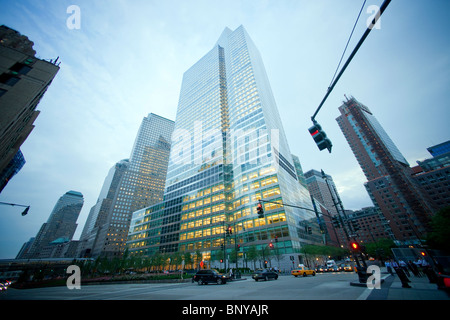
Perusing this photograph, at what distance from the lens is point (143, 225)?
3433 inches

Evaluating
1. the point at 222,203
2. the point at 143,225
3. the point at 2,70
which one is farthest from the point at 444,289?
the point at 143,225

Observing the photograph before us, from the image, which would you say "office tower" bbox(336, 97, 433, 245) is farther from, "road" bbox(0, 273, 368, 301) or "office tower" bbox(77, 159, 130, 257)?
"office tower" bbox(77, 159, 130, 257)

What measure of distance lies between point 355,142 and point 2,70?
559 feet

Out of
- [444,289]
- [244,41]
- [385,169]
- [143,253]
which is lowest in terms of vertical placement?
[444,289]

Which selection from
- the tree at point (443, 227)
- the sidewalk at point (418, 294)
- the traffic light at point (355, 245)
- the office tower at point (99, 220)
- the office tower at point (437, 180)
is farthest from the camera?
the office tower at point (99, 220)

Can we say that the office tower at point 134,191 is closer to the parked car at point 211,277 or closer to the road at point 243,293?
the road at point 243,293

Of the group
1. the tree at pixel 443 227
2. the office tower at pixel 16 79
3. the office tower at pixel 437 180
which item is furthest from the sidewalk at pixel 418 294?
the office tower at pixel 437 180

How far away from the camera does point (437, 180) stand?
354ft

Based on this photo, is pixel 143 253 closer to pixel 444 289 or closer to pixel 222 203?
pixel 222 203

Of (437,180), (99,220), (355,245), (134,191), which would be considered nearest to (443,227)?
(355,245)

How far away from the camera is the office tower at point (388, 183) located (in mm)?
98925

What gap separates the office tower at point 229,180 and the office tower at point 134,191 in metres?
55.5

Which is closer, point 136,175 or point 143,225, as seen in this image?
point 143,225

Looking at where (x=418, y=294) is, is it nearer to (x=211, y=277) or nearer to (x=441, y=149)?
(x=211, y=277)
